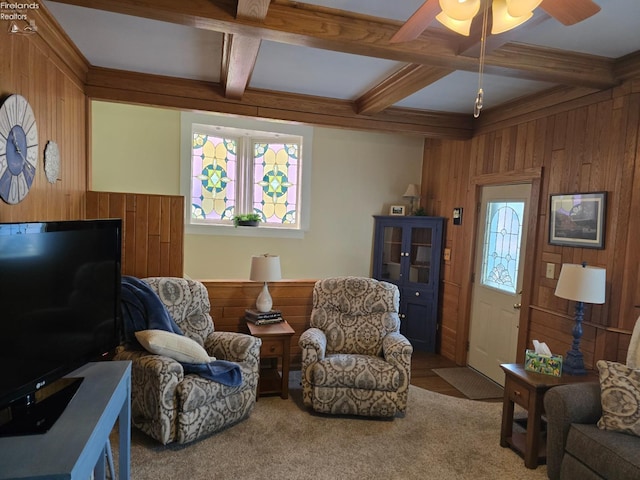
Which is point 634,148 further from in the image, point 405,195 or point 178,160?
point 178,160

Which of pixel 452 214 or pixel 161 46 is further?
pixel 452 214

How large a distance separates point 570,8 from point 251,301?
3.12m

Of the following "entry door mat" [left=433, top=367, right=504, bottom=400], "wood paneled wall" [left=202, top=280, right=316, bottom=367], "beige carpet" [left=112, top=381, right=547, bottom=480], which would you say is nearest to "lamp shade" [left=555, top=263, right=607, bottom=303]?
"beige carpet" [left=112, top=381, right=547, bottom=480]

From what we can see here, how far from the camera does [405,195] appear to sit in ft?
16.5

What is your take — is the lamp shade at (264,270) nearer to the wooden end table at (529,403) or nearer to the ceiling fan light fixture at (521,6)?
the wooden end table at (529,403)

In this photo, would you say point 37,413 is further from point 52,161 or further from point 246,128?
point 246,128

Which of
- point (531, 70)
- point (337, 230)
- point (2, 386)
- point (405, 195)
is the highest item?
point (531, 70)

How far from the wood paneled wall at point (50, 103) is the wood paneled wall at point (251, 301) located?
130 cm

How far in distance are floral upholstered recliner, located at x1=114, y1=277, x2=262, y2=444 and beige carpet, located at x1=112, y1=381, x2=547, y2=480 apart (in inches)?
4.8

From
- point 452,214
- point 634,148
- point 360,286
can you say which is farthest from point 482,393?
point 634,148

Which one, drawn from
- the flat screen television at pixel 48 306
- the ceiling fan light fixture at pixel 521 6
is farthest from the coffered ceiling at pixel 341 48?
the flat screen television at pixel 48 306

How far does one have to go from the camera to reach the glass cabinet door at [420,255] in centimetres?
469

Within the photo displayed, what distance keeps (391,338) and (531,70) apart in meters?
2.09

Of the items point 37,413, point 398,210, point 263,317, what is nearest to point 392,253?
point 398,210
